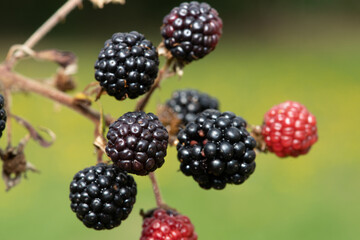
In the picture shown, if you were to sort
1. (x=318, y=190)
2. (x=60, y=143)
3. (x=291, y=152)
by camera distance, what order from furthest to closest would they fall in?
1. (x=60, y=143)
2. (x=318, y=190)
3. (x=291, y=152)

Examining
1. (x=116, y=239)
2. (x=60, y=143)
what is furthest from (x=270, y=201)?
(x=60, y=143)

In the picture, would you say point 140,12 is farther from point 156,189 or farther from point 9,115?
point 156,189

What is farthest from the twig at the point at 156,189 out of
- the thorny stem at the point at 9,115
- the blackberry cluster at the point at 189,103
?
the thorny stem at the point at 9,115

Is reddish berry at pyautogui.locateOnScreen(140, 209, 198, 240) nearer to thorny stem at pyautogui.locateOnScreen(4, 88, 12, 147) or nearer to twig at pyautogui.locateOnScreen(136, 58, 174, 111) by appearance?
twig at pyautogui.locateOnScreen(136, 58, 174, 111)

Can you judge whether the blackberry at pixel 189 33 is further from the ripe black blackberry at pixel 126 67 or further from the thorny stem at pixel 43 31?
the thorny stem at pixel 43 31

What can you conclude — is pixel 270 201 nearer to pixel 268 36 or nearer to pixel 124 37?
pixel 124 37
